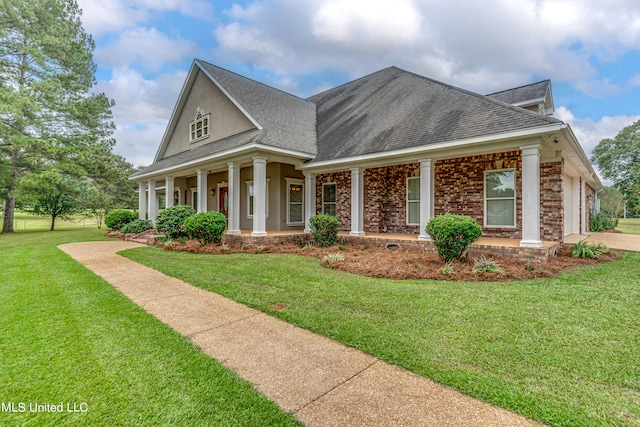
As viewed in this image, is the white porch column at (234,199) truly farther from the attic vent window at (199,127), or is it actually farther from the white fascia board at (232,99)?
the attic vent window at (199,127)

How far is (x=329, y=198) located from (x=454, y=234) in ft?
23.9

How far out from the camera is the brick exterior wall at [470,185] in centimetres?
916

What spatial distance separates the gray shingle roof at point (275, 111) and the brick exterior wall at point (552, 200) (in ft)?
25.6

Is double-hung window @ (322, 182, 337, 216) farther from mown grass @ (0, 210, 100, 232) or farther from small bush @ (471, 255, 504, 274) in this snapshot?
mown grass @ (0, 210, 100, 232)

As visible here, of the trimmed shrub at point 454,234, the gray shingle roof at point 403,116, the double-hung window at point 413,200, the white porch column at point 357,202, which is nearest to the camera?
the trimmed shrub at point 454,234

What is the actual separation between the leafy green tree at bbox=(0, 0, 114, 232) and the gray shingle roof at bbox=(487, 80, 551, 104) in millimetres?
25056

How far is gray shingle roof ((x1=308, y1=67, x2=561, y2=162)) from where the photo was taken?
7.98 metres

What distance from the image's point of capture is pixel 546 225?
8945 millimetres

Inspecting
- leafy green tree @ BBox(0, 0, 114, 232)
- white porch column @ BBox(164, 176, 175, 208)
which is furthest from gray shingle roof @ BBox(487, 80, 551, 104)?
leafy green tree @ BBox(0, 0, 114, 232)

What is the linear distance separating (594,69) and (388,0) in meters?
17.3

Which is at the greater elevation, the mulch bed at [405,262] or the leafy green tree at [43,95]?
the leafy green tree at [43,95]

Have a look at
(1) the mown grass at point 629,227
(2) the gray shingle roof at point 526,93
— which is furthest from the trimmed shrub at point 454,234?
(1) the mown grass at point 629,227

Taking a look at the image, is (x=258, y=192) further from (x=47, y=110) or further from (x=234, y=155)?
(x=47, y=110)

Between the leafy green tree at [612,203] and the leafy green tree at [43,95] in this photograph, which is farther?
the leafy green tree at [612,203]
